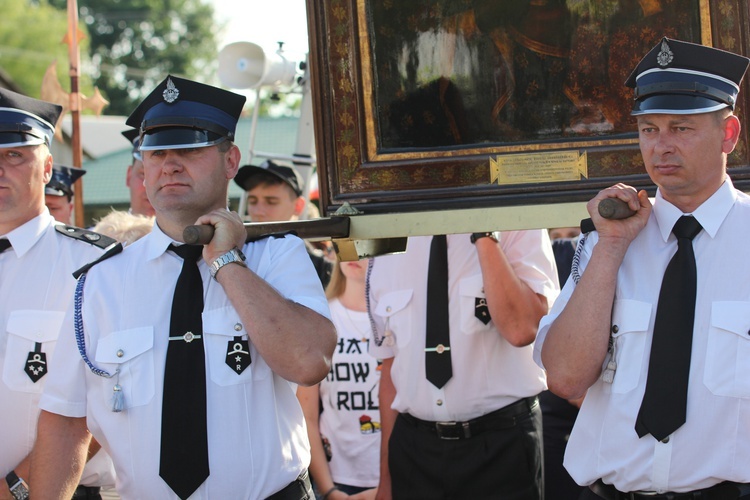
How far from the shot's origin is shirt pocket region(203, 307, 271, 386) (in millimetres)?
3070

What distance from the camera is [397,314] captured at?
4504 millimetres

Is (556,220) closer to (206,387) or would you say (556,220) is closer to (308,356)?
(308,356)

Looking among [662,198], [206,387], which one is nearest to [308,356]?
[206,387]

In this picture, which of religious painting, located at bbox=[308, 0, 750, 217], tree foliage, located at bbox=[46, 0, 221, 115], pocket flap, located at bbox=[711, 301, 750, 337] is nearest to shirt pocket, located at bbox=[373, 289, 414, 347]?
religious painting, located at bbox=[308, 0, 750, 217]

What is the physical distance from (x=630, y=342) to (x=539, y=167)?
66 centimetres

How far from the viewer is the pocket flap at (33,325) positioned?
368cm

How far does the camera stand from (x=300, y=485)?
3.14 metres

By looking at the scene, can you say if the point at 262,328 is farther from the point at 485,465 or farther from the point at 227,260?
the point at 485,465

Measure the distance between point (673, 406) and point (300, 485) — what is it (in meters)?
1.19

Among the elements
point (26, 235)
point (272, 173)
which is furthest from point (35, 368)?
point (272, 173)

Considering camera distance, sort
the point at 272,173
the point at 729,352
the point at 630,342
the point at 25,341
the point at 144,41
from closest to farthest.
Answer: the point at 729,352, the point at 630,342, the point at 25,341, the point at 272,173, the point at 144,41

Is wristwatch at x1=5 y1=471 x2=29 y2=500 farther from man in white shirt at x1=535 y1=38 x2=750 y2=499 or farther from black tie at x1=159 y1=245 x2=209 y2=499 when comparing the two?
man in white shirt at x1=535 y1=38 x2=750 y2=499

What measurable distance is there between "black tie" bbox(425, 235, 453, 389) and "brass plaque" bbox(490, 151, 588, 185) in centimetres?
118

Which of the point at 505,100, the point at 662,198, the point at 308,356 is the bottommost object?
the point at 308,356
